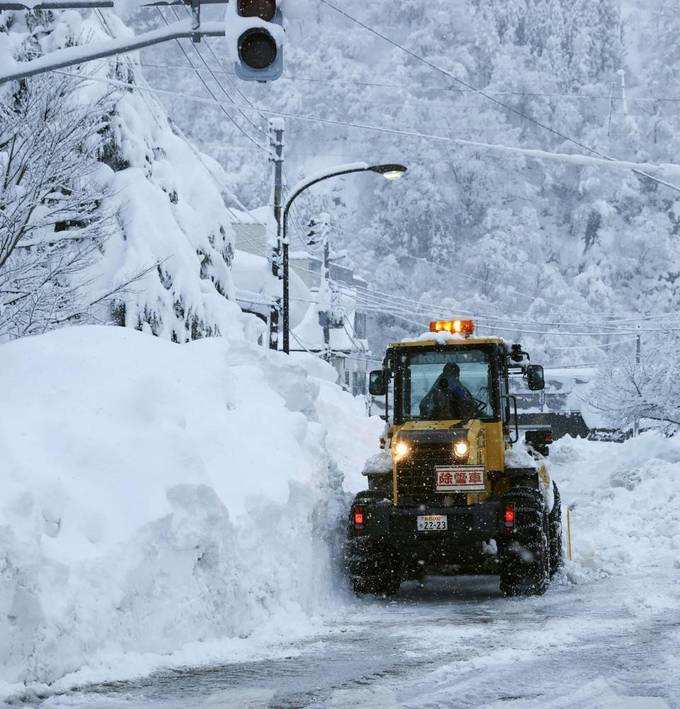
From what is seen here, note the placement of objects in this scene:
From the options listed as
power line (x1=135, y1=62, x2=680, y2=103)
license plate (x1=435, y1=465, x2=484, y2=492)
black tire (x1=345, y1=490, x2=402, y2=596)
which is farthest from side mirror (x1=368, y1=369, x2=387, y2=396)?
power line (x1=135, y1=62, x2=680, y2=103)

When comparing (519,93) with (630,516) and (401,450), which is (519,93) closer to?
(630,516)

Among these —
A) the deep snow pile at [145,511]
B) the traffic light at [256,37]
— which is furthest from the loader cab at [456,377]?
the traffic light at [256,37]

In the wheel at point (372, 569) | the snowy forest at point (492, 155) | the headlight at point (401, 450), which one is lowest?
the wheel at point (372, 569)

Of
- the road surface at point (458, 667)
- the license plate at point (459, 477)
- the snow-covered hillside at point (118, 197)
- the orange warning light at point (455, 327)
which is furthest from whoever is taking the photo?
the snow-covered hillside at point (118, 197)

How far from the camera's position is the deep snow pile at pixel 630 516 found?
13.7m

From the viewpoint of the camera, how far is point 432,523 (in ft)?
39.3

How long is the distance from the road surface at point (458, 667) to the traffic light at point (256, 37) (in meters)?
4.54

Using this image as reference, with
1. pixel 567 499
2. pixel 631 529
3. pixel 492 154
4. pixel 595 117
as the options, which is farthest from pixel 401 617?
pixel 595 117

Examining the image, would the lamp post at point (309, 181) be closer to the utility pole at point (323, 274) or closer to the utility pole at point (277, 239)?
the utility pole at point (277, 239)

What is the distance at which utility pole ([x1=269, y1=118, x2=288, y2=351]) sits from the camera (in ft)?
73.5

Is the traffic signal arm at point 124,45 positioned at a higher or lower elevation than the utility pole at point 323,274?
lower

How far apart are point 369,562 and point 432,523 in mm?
875

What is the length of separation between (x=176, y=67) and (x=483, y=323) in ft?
155

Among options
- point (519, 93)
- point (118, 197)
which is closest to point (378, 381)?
point (118, 197)
